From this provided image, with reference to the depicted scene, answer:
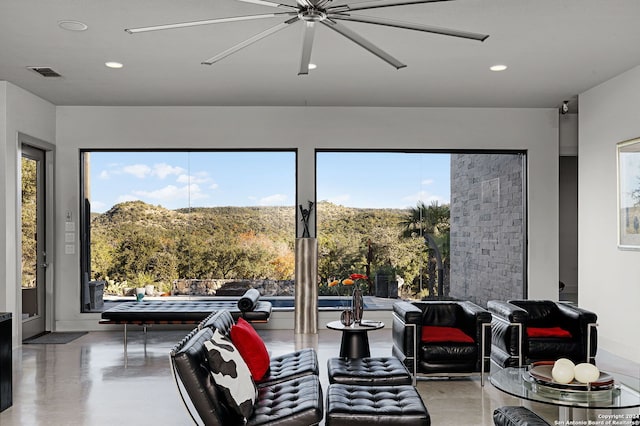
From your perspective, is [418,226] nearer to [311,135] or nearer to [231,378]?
[311,135]

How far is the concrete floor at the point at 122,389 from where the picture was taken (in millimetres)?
4438

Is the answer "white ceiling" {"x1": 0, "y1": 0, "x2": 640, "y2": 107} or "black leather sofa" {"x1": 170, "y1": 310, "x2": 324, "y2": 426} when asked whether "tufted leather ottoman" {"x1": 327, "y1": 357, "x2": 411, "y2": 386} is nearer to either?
"black leather sofa" {"x1": 170, "y1": 310, "x2": 324, "y2": 426}

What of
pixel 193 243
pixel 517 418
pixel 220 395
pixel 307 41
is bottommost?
pixel 220 395

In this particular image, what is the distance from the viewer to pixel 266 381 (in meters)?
4.05

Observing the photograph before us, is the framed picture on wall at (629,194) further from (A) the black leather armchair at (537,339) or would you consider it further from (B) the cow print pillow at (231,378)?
(B) the cow print pillow at (231,378)

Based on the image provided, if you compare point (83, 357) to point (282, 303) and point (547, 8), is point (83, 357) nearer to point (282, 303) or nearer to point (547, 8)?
point (282, 303)

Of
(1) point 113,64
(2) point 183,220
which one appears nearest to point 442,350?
(1) point 113,64

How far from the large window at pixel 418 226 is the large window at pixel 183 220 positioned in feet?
2.28

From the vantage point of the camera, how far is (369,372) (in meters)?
4.32

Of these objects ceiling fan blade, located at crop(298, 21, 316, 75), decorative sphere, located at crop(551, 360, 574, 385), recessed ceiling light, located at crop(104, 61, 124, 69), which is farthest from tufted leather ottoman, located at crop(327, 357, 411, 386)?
recessed ceiling light, located at crop(104, 61, 124, 69)

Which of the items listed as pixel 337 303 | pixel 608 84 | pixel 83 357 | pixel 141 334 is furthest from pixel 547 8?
pixel 141 334

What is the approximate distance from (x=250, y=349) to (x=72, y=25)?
125 inches

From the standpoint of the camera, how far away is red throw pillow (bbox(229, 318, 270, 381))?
12.8ft

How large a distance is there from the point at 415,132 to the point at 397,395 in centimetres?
540
